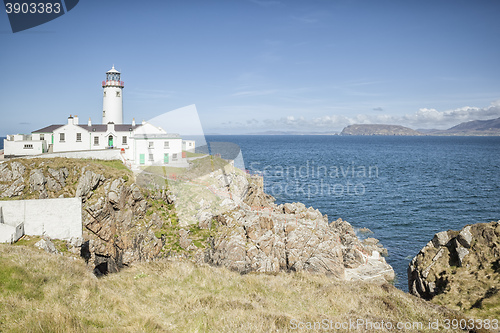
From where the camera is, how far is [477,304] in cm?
1366

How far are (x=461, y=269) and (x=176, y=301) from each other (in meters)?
13.9

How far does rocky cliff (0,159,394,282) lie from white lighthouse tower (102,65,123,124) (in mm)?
17352

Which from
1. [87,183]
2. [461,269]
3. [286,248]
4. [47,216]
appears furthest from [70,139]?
[461,269]

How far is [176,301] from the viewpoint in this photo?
13.2 m

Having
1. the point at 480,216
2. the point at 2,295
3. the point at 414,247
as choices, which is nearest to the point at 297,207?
the point at 414,247

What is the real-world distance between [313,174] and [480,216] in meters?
42.6

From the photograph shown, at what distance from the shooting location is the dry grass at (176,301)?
34.1 ft

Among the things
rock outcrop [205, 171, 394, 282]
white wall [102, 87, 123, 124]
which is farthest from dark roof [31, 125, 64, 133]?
rock outcrop [205, 171, 394, 282]

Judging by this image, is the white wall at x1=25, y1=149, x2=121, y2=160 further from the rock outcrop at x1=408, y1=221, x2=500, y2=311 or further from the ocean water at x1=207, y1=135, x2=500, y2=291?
the rock outcrop at x1=408, y1=221, x2=500, y2=311

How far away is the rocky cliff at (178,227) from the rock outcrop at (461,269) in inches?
469

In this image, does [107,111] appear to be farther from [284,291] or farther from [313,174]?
[313,174]

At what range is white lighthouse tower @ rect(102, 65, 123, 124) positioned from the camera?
52656mm

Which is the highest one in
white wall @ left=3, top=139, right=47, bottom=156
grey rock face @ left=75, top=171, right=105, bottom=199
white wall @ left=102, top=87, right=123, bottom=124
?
white wall @ left=102, top=87, right=123, bottom=124

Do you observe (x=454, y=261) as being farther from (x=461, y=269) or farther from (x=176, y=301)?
(x=176, y=301)
